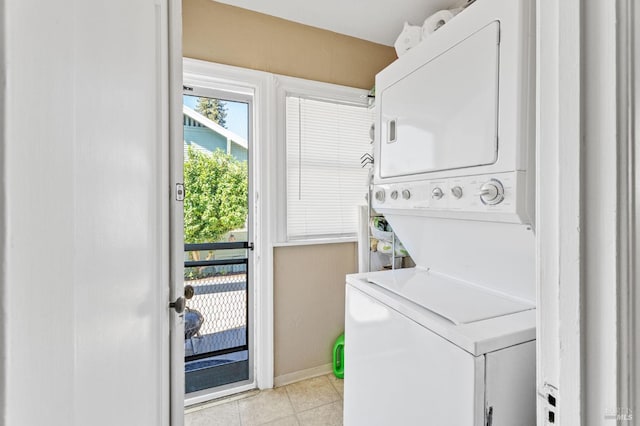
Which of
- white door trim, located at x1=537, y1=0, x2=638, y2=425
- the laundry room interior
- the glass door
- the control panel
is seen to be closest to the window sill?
the laundry room interior

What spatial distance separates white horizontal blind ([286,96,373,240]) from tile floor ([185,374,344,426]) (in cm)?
121

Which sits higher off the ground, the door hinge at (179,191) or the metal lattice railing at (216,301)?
the door hinge at (179,191)

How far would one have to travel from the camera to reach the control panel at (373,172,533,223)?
3.46 feet

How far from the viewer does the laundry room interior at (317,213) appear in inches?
14.6

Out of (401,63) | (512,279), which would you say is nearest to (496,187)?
(512,279)

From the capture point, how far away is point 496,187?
110 centimetres

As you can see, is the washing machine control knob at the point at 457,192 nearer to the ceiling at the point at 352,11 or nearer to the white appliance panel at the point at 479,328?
the white appliance panel at the point at 479,328

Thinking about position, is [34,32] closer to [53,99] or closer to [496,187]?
[53,99]

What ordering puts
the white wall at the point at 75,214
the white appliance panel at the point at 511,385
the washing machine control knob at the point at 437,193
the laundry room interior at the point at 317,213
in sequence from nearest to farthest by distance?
the white wall at the point at 75,214 < the laundry room interior at the point at 317,213 < the white appliance panel at the point at 511,385 < the washing machine control knob at the point at 437,193

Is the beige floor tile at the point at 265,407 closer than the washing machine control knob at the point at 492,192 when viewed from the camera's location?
No

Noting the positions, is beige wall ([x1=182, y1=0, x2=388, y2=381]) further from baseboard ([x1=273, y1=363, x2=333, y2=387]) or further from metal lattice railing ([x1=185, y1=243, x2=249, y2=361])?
metal lattice railing ([x1=185, y1=243, x2=249, y2=361])

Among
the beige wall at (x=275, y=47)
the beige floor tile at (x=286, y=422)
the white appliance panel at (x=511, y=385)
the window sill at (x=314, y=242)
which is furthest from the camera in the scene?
the window sill at (x=314, y=242)

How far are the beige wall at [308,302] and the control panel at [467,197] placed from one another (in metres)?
1.03

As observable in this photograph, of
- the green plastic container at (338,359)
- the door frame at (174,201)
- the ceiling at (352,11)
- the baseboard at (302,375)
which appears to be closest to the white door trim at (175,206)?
the door frame at (174,201)
